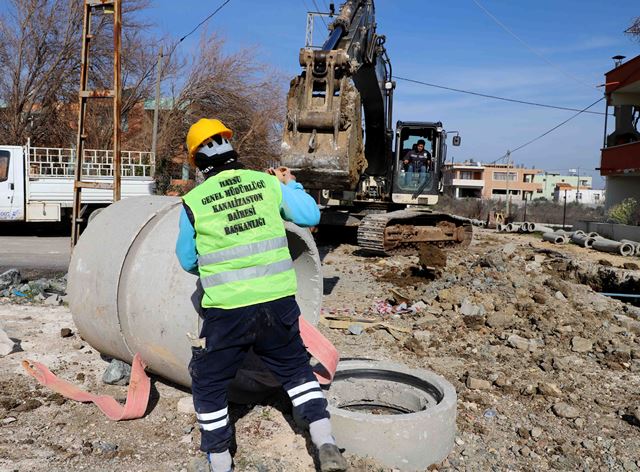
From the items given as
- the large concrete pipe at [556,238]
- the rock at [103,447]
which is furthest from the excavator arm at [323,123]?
the large concrete pipe at [556,238]

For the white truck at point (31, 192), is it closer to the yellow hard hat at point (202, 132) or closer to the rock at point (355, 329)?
the rock at point (355, 329)

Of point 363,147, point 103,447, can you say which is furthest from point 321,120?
point 103,447

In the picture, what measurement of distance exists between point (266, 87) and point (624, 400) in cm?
2610

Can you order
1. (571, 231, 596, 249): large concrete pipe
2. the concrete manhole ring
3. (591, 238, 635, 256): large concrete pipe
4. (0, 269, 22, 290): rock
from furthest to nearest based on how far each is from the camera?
(571, 231, 596, 249): large concrete pipe → (591, 238, 635, 256): large concrete pipe → (0, 269, 22, 290): rock → the concrete manhole ring

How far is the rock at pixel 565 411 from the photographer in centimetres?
429

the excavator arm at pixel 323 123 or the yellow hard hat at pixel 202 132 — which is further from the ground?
the excavator arm at pixel 323 123

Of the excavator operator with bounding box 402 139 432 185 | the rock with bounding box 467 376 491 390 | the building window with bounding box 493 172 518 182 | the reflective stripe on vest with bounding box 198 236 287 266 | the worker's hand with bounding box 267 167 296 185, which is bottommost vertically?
the rock with bounding box 467 376 491 390

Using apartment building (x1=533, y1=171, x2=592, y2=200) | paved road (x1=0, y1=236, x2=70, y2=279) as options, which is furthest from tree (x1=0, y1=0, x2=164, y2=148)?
apartment building (x1=533, y1=171, x2=592, y2=200)

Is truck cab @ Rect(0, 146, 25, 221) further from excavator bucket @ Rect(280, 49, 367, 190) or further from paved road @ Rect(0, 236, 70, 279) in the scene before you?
excavator bucket @ Rect(280, 49, 367, 190)

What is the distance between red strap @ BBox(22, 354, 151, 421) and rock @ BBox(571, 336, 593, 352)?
13.7 feet

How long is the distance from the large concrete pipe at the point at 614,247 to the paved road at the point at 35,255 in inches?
523

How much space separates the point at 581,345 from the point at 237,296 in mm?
4240

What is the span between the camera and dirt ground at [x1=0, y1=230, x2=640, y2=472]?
11.8ft

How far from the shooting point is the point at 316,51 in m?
7.75
